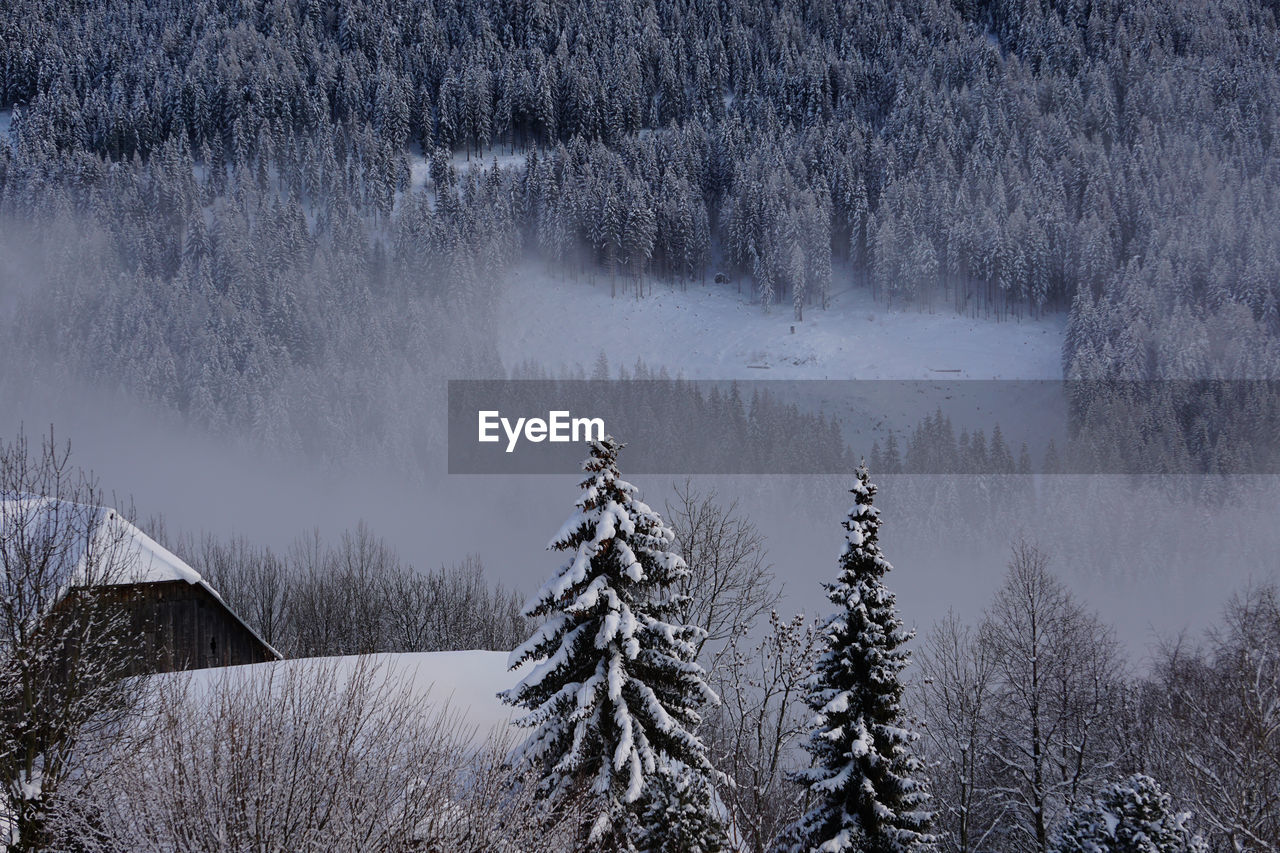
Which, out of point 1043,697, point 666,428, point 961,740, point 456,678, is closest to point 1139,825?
point 961,740

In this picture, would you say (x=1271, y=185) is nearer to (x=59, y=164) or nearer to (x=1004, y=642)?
(x=1004, y=642)

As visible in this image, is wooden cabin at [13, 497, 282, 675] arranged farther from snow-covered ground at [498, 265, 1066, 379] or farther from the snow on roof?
snow-covered ground at [498, 265, 1066, 379]

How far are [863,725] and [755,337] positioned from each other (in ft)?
313

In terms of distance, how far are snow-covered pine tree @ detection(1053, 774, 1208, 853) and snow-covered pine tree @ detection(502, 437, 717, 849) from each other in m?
6.65

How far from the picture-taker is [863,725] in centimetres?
1591

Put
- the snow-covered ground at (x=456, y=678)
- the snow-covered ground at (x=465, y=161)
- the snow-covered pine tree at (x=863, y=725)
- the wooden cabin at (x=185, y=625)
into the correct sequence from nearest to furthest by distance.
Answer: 1. the snow-covered pine tree at (x=863, y=725)
2. the snow-covered ground at (x=456, y=678)
3. the wooden cabin at (x=185, y=625)
4. the snow-covered ground at (x=465, y=161)

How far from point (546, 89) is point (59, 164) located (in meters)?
84.4

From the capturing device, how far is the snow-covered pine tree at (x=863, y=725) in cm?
1568

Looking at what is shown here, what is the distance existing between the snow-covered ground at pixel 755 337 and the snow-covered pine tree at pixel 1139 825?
3499 inches

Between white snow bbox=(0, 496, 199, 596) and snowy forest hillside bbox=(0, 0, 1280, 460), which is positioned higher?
snowy forest hillside bbox=(0, 0, 1280, 460)

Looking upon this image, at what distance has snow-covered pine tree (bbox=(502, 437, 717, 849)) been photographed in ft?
45.3

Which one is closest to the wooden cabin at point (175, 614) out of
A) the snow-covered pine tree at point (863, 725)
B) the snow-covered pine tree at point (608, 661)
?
the snow-covered pine tree at point (608, 661)

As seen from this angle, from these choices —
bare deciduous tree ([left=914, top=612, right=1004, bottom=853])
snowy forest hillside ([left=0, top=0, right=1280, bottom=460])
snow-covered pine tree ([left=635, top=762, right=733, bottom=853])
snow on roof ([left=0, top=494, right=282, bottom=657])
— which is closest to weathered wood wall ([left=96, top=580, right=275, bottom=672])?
snow on roof ([left=0, top=494, right=282, bottom=657])

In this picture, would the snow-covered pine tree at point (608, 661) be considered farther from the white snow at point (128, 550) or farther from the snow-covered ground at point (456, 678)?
the white snow at point (128, 550)
